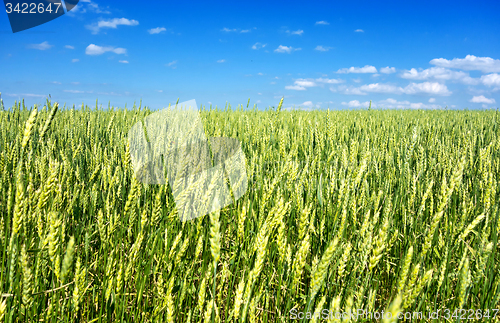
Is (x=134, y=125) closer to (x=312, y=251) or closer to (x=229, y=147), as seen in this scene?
(x=229, y=147)

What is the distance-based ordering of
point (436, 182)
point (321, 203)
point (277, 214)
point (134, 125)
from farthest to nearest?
point (134, 125)
point (436, 182)
point (321, 203)
point (277, 214)

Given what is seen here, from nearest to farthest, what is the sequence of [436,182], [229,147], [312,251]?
[312,251] < [436,182] < [229,147]

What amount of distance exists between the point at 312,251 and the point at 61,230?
914 mm

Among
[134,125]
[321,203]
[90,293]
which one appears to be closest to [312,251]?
[321,203]

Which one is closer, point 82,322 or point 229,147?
point 82,322

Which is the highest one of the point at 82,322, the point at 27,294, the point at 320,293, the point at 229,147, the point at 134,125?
the point at 134,125

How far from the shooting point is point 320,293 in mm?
903

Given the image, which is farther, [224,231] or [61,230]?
[224,231]

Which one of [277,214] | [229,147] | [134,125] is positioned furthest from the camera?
[134,125]

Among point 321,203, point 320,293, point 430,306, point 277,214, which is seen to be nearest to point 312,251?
point 321,203

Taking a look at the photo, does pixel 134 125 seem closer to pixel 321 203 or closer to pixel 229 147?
pixel 229 147

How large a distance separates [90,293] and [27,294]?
16.7 inches

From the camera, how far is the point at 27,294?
617mm

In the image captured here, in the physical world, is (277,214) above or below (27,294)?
above
